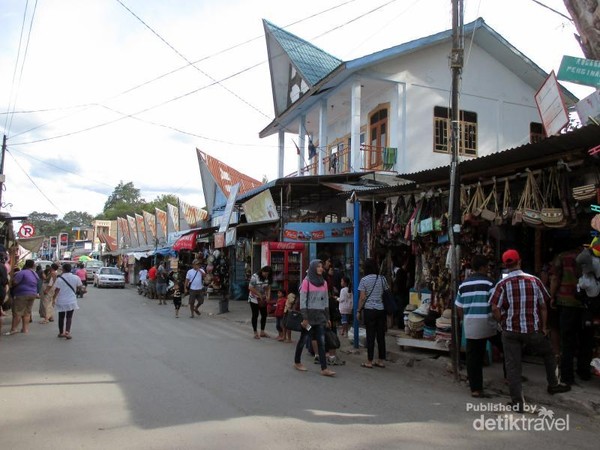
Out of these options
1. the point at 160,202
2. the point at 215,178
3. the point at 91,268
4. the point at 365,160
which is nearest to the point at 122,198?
the point at 160,202

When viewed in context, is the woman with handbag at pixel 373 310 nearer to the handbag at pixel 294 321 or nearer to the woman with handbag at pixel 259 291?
the handbag at pixel 294 321

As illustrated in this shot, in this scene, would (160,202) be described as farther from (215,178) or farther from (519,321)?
(519,321)

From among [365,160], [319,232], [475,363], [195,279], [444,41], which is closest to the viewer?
[475,363]

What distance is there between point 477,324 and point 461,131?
1254 centimetres

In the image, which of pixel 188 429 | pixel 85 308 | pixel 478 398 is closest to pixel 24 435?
pixel 188 429

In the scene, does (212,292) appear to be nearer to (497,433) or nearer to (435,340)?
(435,340)

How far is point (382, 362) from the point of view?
8.37m

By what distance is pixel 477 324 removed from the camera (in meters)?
6.45

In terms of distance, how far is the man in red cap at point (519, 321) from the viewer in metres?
5.69

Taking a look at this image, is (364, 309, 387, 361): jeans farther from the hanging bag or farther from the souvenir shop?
the hanging bag

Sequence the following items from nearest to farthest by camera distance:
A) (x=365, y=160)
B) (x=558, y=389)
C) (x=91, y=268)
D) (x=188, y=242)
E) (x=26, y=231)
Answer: (x=558, y=389)
(x=365, y=160)
(x=26, y=231)
(x=188, y=242)
(x=91, y=268)

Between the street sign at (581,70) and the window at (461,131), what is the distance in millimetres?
10180

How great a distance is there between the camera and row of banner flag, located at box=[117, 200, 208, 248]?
33.3 m

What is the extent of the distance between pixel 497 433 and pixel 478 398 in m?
1.47
